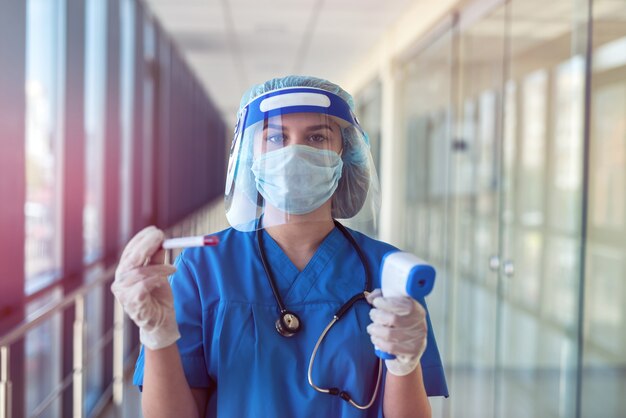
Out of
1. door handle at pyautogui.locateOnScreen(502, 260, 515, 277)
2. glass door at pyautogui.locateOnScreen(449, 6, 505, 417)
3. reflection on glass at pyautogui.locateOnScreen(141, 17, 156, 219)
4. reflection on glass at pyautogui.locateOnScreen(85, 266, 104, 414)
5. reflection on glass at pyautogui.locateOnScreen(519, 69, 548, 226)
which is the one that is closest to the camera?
door handle at pyautogui.locateOnScreen(502, 260, 515, 277)

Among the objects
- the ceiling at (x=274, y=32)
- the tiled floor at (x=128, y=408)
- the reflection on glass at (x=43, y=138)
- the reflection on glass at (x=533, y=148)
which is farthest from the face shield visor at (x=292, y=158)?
the ceiling at (x=274, y=32)

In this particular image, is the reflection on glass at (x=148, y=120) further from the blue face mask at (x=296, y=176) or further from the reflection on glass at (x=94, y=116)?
the blue face mask at (x=296, y=176)

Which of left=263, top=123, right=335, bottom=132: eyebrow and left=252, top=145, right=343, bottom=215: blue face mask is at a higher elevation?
left=263, top=123, right=335, bottom=132: eyebrow

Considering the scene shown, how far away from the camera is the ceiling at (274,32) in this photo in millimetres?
3951

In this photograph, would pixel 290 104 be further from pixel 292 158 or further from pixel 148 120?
pixel 148 120

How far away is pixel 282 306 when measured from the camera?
1003 millimetres

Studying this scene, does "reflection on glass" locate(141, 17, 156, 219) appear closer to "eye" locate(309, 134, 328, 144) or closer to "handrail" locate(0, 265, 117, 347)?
"handrail" locate(0, 265, 117, 347)

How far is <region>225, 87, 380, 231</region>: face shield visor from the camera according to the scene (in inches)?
38.6

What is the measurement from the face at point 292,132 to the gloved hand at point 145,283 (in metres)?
0.25

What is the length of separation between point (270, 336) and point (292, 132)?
0.34 m

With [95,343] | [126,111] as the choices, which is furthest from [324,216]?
[126,111]

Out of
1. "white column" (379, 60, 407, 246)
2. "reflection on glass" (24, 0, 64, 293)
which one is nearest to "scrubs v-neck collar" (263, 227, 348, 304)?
"reflection on glass" (24, 0, 64, 293)

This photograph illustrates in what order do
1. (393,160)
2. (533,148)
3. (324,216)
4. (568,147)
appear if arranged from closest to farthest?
(324,216)
(568,147)
(533,148)
(393,160)

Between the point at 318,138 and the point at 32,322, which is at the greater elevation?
the point at 318,138
